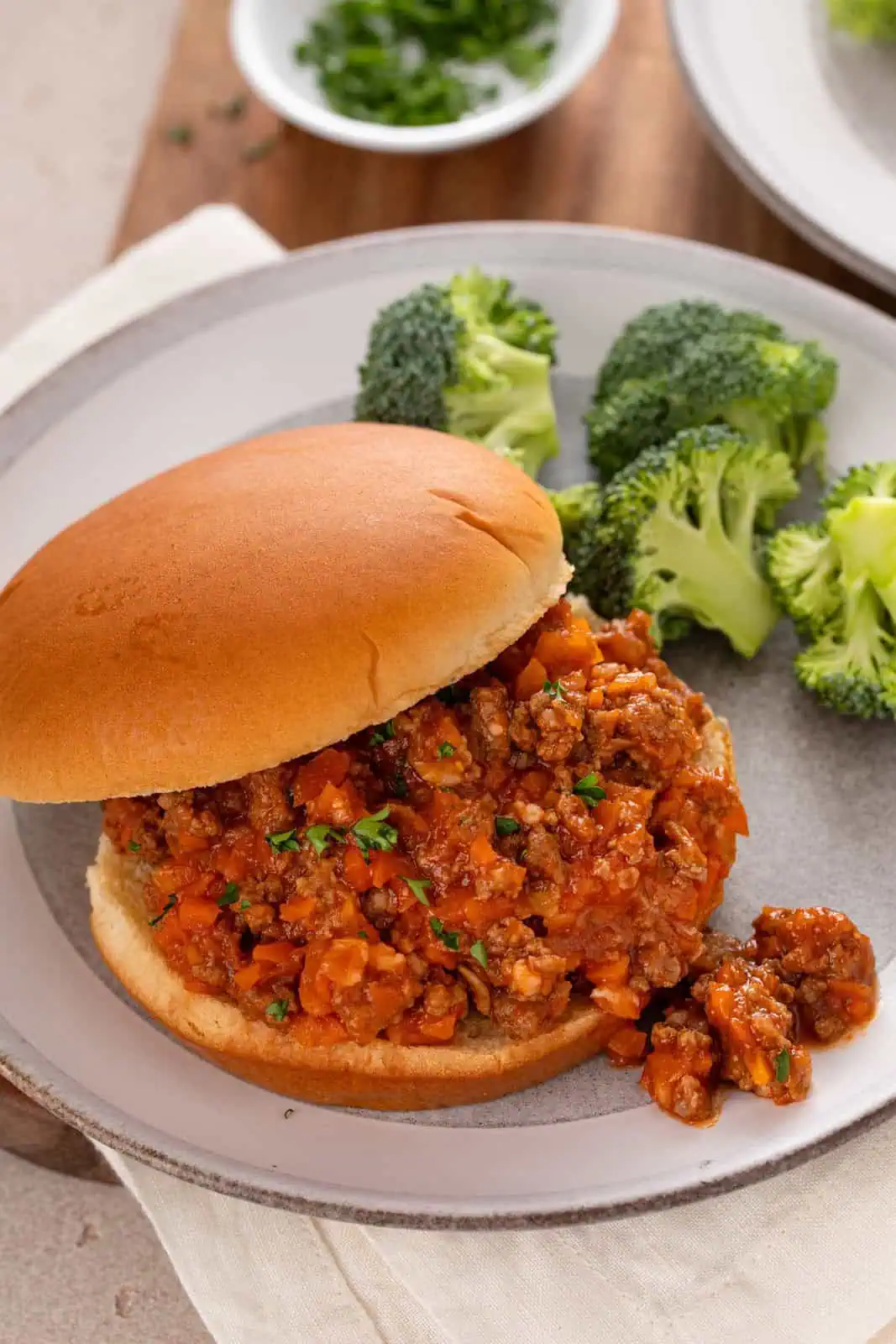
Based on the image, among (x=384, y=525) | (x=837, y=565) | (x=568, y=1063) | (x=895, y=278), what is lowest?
(x=568, y=1063)

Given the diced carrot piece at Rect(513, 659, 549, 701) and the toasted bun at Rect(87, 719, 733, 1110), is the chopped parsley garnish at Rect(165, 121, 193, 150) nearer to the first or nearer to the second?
the diced carrot piece at Rect(513, 659, 549, 701)

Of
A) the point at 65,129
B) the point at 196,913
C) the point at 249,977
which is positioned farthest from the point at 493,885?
the point at 65,129

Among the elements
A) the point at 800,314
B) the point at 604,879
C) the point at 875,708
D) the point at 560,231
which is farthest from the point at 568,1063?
the point at 560,231

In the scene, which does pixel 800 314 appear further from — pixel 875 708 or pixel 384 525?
pixel 384 525

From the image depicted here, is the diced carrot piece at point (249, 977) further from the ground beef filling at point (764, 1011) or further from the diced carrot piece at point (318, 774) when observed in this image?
the ground beef filling at point (764, 1011)

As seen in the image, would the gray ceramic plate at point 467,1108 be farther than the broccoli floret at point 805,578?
No

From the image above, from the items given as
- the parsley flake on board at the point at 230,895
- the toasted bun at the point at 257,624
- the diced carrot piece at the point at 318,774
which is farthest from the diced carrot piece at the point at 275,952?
the toasted bun at the point at 257,624

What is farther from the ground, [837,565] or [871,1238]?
[837,565]
